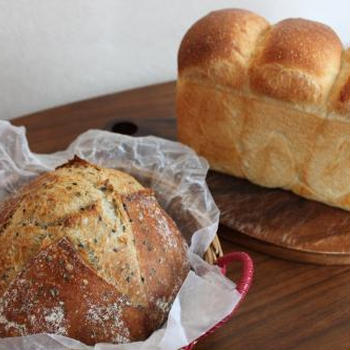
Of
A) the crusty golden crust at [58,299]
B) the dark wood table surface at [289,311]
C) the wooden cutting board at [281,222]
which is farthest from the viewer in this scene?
the wooden cutting board at [281,222]

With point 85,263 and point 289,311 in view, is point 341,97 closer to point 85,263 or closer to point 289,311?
point 289,311

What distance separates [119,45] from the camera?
143 cm

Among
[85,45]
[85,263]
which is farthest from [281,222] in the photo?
[85,45]

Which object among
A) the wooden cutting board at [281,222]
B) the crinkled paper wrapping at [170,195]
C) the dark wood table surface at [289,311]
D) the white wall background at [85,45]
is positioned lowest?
the dark wood table surface at [289,311]

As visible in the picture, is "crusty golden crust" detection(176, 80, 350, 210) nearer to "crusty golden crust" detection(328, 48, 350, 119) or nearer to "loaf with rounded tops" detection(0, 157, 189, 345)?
"crusty golden crust" detection(328, 48, 350, 119)

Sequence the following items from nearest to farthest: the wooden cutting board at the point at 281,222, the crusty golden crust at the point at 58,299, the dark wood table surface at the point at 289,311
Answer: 1. the crusty golden crust at the point at 58,299
2. the dark wood table surface at the point at 289,311
3. the wooden cutting board at the point at 281,222

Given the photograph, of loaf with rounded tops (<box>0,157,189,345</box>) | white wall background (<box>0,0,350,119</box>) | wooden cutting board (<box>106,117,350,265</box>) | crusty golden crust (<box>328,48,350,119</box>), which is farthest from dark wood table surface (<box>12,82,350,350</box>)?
white wall background (<box>0,0,350,119</box>)

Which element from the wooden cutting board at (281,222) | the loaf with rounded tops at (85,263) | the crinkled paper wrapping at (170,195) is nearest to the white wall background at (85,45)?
the crinkled paper wrapping at (170,195)

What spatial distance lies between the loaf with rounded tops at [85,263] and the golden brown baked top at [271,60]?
372 millimetres

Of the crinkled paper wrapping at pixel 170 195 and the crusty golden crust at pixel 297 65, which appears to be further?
the crusty golden crust at pixel 297 65

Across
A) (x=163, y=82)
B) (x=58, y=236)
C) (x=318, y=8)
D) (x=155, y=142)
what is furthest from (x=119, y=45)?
(x=58, y=236)

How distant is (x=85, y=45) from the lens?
1.38 metres

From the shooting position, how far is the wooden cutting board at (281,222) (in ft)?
3.16

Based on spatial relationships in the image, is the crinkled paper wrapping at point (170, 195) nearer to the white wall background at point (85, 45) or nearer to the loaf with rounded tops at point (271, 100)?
the loaf with rounded tops at point (271, 100)
